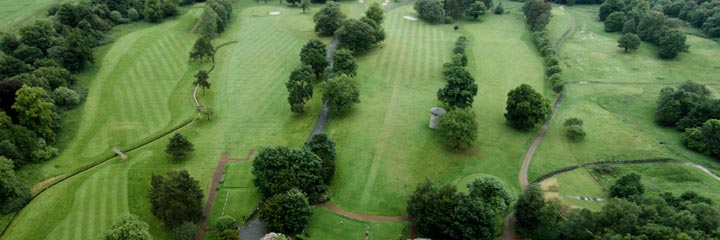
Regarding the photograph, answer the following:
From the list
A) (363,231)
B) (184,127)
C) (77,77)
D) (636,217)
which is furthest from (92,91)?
(636,217)

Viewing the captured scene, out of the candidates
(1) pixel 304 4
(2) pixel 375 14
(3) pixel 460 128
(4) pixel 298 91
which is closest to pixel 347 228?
(3) pixel 460 128

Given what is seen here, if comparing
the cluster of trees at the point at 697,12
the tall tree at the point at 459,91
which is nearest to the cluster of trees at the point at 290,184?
the tall tree at the point at 459,91

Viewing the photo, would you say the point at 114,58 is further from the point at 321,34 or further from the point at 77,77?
the point at 321,34

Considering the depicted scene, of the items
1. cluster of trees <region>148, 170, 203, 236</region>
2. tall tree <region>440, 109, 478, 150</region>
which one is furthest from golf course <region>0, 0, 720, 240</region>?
tall tree <region>440, 109, 478, 150</region>

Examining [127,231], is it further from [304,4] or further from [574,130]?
[304,4]

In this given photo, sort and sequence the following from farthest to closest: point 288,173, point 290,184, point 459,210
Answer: point 288,173, point 290,184, point 459,210
